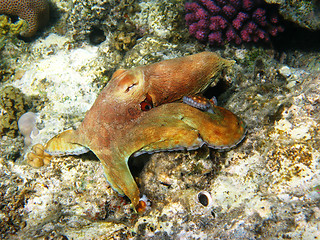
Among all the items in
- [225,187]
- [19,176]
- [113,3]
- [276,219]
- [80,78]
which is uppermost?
[113,3]

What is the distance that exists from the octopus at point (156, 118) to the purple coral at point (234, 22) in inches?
65.2

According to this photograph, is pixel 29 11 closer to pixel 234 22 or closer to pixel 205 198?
pixel 234 22

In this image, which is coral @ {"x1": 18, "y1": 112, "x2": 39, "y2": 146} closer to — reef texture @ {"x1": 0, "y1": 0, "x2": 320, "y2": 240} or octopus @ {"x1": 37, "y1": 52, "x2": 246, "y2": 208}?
reef texture @ {"x1": 0, "y1": 0, "x2": 320, "y2": 240}

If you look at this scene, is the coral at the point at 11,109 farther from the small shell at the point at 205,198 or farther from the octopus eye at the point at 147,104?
→ the small shell at the point at 205,198

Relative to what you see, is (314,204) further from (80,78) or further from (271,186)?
(80,78)

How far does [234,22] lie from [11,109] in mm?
5498

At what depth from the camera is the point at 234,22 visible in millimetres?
3816

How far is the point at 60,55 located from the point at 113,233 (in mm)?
4704

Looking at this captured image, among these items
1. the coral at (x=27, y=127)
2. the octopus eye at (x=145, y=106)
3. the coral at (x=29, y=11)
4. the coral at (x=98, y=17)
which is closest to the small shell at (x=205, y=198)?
the octopus eye at (x=145, y=106)

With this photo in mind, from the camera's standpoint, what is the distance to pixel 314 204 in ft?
5.78

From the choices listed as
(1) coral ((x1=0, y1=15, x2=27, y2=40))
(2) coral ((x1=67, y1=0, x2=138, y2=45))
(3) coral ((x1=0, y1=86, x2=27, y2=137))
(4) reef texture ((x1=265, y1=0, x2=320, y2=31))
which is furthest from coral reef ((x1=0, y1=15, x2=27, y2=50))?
(4) reef texture ((x1=265, y1=0, x2=320, y2=31))

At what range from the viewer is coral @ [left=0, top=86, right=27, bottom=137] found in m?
4.43

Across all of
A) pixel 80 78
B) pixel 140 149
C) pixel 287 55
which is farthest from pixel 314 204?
pixel 80 78

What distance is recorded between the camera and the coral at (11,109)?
4426 millimetres
